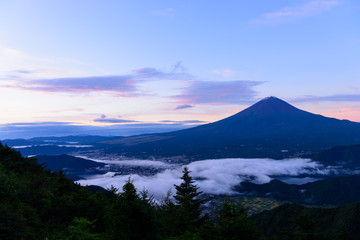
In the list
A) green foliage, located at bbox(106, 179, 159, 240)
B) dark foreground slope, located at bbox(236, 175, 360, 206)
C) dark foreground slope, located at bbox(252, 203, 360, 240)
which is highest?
green foliage, located at bbox(106, 179, 159, 240)

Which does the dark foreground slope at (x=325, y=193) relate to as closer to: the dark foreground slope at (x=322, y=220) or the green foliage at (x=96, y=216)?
the dark foreground slope at (x=322, y=220)

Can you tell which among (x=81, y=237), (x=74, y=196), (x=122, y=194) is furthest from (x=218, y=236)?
(x=74, y=196)

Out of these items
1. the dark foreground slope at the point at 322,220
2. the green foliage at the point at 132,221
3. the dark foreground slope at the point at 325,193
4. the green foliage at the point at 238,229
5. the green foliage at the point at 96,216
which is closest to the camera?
the green foliage at the point at 132,221

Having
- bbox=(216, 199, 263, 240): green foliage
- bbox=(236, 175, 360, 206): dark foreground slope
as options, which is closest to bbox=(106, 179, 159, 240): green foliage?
bbox=(216, 199, 263, 240): green foliage

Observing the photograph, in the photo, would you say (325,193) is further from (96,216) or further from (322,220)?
(96,216)

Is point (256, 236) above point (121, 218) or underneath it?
underneath

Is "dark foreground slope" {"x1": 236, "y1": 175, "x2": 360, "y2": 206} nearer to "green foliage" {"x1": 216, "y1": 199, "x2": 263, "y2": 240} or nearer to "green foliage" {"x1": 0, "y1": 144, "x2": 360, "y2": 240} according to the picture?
"green foliage" {"x1": 0, "y1": 144, "x2": 360, "y2": 240}

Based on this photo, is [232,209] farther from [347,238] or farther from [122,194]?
[347,238]

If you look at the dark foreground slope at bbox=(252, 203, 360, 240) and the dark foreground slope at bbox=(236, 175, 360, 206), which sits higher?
the dark foreground slope at bbox=(252, 203, 360, 240)

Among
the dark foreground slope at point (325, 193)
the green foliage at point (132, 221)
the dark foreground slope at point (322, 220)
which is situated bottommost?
the dark foreground slope at point (325, 193)

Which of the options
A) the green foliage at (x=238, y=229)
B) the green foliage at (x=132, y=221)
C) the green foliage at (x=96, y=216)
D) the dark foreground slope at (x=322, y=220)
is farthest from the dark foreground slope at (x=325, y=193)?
the green foliage at (x=132, y=221)

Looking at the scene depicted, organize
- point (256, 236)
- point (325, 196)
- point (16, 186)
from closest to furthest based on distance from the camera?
point (256, 236) < point (16, 186) < point (325, 196)
